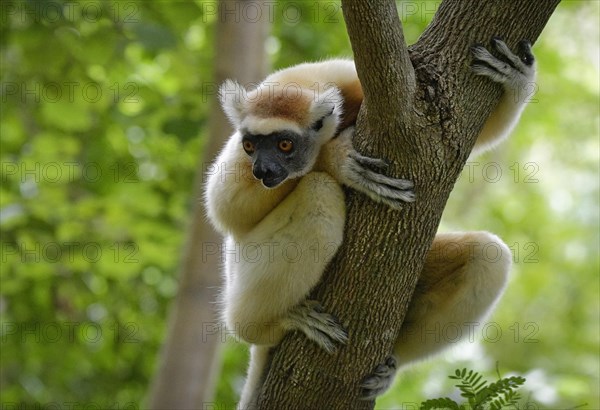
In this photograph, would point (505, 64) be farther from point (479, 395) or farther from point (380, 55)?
point (479, 395)

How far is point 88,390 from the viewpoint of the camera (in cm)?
809

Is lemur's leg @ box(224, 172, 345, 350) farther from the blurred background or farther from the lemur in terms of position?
the blurred background

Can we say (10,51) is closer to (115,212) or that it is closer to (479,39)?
(115,212)

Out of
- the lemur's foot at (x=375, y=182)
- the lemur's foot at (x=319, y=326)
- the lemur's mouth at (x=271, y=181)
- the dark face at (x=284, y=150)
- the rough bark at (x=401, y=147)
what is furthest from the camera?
the dark face at (x=284, y=150)

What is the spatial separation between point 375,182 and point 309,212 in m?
0.55

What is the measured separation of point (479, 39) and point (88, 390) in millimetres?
6053

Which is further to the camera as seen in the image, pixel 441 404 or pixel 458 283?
pixel 458 283

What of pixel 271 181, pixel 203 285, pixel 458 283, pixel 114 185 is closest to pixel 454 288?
pixel 458 283

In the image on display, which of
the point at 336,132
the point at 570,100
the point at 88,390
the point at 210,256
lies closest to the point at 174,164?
the point at 210,256

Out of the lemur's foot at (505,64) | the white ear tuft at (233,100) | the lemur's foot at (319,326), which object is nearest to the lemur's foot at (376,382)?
the lemur's foot at (319,326)

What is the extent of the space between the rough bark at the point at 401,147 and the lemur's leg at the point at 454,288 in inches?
31.9

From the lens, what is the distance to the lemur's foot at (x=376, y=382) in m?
4.32

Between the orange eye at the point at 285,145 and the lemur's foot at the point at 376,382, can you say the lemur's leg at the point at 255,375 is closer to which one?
the lemur's foot at the point at 376,382

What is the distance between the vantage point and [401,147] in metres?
3.90
